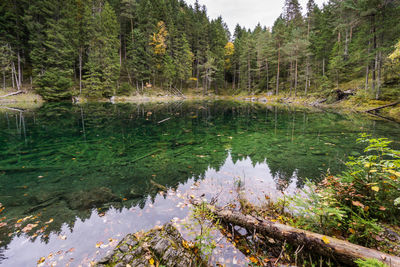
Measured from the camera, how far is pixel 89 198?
4.50 m

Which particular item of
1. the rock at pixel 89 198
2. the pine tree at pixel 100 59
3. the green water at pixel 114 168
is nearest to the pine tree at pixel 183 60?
the pine tree at pixel 100 59

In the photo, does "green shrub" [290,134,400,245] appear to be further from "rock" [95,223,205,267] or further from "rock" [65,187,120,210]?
"rock" [65,187,120,210]

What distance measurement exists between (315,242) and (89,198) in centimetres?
488

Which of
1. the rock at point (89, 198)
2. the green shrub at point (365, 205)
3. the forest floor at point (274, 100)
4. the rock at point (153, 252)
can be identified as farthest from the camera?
the forest floor at point (274, 100)

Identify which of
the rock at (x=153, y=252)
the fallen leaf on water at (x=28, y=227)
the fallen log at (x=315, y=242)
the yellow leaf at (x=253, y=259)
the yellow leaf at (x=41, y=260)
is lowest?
the yellow leaf at (x=41, y=260)

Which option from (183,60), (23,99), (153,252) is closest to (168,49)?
(183,60)

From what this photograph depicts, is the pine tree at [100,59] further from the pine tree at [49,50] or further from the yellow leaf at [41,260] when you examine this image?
the yellow leaf at [41,260]

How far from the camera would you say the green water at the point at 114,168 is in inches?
137

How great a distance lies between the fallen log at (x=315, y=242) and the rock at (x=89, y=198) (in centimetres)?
316

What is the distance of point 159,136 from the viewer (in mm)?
10539

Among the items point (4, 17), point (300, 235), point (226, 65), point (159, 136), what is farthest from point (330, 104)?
point (4, 17)

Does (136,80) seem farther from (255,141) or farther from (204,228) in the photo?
(204,228)

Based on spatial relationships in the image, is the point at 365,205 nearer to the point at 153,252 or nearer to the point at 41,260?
the point at 153,252

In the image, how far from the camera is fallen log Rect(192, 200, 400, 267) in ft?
6.45
